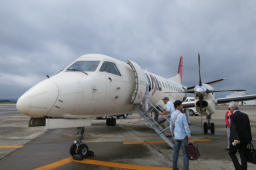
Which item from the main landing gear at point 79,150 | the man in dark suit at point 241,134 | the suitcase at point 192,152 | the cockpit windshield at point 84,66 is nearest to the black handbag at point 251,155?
the man in dark suit at point 241,134

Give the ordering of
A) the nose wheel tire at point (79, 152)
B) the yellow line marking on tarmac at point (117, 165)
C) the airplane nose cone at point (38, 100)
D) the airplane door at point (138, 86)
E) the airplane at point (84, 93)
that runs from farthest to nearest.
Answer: the airplane door at point (138, 86) → the nose wheel tire at point (79, 152) → the yellow line marking on tarmac at point (117, 165) → the airplane at point (84, 93) → the airplane nose cone at point (38, 100)

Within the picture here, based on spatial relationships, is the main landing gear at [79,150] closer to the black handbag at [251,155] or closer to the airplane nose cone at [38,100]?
the airplane nose cone at [38,100]

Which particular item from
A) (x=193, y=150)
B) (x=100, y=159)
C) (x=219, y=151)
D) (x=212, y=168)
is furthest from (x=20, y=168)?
(x=219, y=151)

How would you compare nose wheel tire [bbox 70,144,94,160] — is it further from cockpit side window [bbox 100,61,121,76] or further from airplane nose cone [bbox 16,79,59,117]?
cockpit side window [bbox 100,61,121,76]

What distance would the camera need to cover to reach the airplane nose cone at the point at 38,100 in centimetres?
450

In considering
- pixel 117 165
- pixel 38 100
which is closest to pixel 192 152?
pixel 117 165

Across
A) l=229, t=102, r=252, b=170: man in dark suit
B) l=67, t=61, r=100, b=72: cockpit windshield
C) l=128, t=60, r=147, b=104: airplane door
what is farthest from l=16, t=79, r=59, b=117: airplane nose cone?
l=229, t=102, r=252, b=170: man in dark suit

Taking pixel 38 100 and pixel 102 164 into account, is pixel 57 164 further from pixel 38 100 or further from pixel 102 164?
pixel 38 100

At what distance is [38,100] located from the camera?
179 inches

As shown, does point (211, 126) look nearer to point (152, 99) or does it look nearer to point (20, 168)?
point (152, 99)

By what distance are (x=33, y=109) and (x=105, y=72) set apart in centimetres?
251

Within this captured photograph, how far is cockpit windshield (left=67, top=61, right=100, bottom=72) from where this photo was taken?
5.93 m

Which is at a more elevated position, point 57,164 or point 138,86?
point 138,86

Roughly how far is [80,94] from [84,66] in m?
1.27
